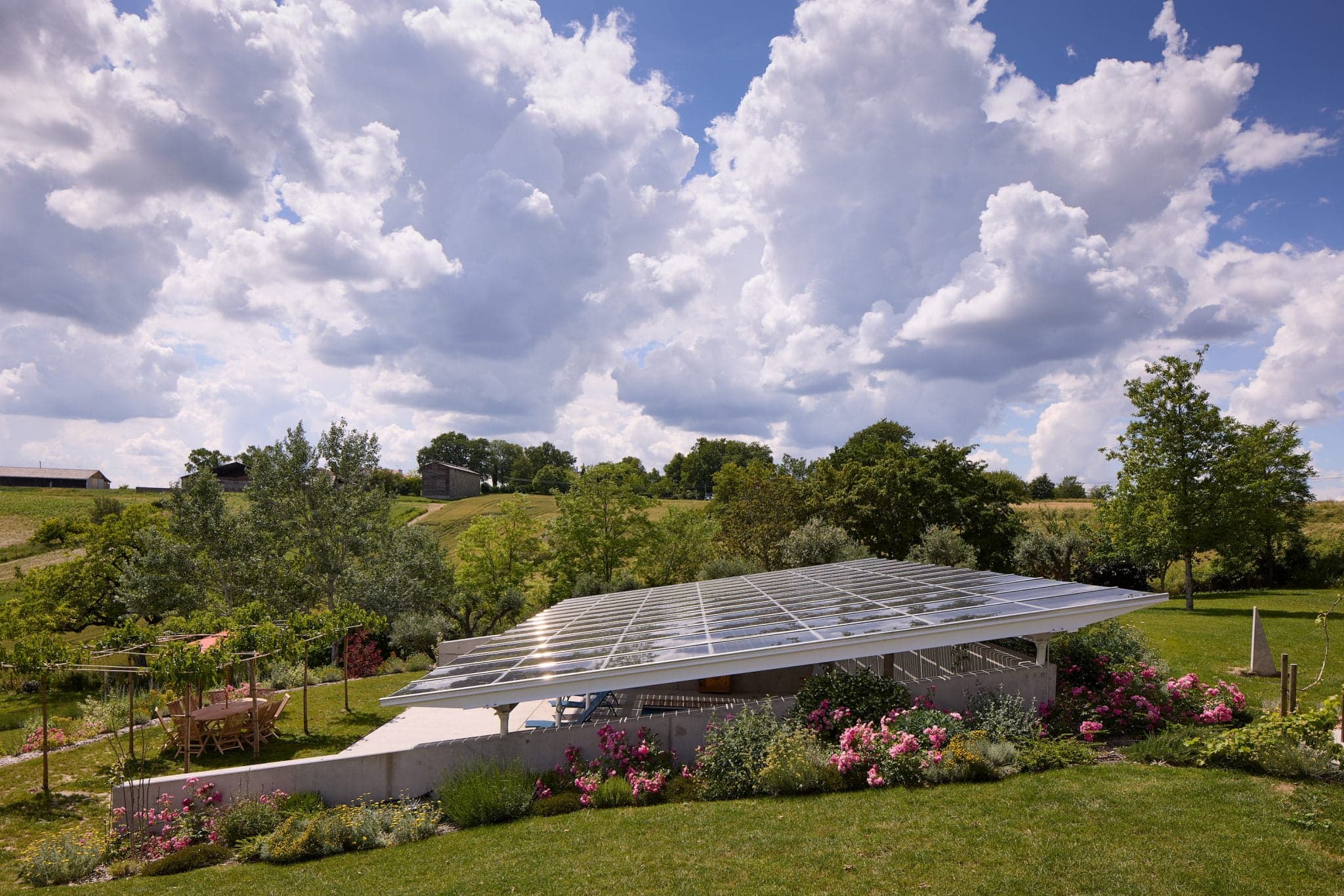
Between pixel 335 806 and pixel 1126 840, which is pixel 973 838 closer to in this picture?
pixel 1126 840

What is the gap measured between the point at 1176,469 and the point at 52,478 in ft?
351

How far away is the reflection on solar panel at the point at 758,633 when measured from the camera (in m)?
8.48

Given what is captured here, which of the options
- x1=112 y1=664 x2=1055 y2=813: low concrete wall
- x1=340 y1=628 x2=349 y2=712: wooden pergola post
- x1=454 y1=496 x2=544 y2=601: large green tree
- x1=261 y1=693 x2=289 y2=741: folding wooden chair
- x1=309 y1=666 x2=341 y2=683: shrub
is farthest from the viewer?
x1=454 y1=496 x2=544 y2=601: large green tree

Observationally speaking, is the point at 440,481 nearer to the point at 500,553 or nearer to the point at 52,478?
the point at 52,478

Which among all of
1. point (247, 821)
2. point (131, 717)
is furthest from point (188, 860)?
point (131, 717)

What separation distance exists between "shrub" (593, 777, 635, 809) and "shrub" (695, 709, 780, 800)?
91cm

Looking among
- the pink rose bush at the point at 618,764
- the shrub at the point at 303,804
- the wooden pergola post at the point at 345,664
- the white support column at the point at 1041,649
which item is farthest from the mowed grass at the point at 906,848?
the wooden pergola post at the point at 345,664

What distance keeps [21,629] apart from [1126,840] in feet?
104

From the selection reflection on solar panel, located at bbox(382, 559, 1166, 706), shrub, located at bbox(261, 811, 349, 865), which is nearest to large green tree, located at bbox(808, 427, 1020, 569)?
reflection on solar panel, located at bbox(382, 559, 1166, 706)

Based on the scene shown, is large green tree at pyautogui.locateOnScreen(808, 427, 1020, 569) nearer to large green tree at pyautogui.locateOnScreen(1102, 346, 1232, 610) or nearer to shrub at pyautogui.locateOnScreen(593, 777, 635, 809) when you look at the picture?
large green tree at pyautogui.locateOnScreen(1102, 346, 1232, 610)

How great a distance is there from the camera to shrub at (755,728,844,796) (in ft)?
27.1

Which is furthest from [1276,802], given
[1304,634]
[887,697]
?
[1304,634]

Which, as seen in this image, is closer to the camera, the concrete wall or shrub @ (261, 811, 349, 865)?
shrub @ (261, 811, 349, 865)

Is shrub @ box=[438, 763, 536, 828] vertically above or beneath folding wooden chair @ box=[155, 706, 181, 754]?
above
